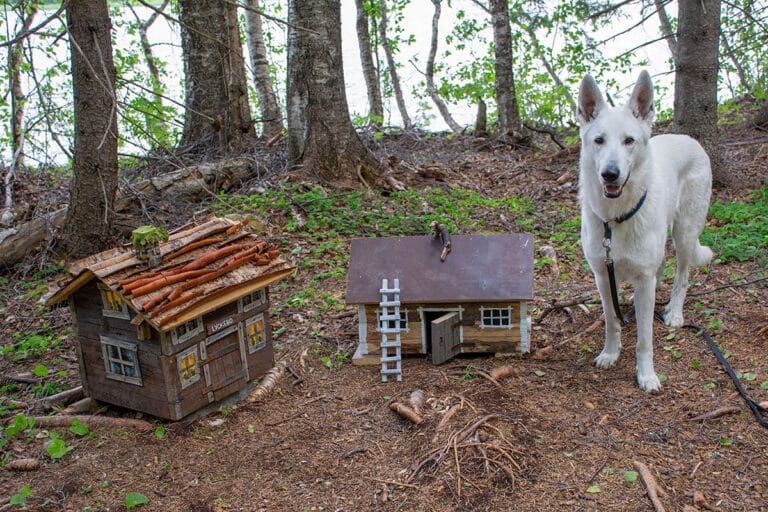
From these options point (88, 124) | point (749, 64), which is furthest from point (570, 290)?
point (749, 64)

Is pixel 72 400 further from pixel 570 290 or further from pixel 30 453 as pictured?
pixel 570 290

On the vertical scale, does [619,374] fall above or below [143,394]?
below

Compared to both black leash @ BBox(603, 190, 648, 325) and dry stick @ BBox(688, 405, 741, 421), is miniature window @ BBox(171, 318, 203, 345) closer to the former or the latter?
black leash @ BBox(603, 190, 648, 325)

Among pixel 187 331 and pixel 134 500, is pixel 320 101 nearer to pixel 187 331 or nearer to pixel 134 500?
pixel 187 331

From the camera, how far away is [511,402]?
4.02 metres

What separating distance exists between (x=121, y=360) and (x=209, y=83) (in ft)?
22.2

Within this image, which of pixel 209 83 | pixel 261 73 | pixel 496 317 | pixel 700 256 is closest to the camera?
pixel 496 317

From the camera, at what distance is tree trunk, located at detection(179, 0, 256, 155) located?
9211 millimetres

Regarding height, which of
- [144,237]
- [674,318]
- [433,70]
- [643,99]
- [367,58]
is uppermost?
[433,70]

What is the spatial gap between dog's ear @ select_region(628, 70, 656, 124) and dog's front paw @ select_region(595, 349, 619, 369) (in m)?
1.84

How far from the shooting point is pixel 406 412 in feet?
12.9

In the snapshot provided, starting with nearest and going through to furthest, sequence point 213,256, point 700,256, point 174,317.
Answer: point 174,317, point 213,256, point 700,256

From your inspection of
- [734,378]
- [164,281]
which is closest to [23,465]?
[164,281]

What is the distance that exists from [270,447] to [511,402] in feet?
5.54
